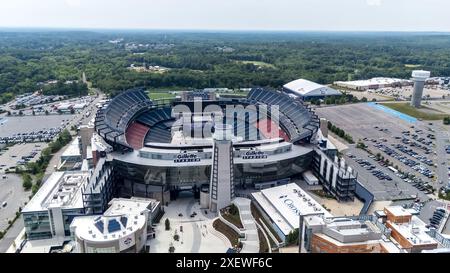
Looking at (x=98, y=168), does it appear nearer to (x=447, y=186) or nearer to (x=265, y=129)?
(x=265, y=129)

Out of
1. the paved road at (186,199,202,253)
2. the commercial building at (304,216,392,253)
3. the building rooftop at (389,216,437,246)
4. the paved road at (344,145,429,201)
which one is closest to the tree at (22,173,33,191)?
the paved road at (186,199,202,253)

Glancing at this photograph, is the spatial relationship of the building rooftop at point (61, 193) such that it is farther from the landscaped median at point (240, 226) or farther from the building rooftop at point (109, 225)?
the landscaped median at point (240, 226)

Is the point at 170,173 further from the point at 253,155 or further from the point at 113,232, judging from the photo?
the point at 113,232

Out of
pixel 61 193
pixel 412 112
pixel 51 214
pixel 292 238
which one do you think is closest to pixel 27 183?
pixel 61 193

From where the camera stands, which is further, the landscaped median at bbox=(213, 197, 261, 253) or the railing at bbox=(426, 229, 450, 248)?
the landscaped median at bbox=(213, 197, 261, 253)

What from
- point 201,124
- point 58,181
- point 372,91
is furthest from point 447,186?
point 372,91

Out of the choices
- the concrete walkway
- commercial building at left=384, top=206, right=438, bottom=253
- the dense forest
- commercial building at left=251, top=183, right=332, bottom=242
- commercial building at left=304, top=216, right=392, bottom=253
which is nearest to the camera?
commercial building at left=304, top=216, right=392, bottom=253

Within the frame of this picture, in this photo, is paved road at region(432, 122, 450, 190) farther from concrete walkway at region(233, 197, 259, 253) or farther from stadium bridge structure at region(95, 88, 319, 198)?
concrete walkway at region(233, 197, 259, 253)
